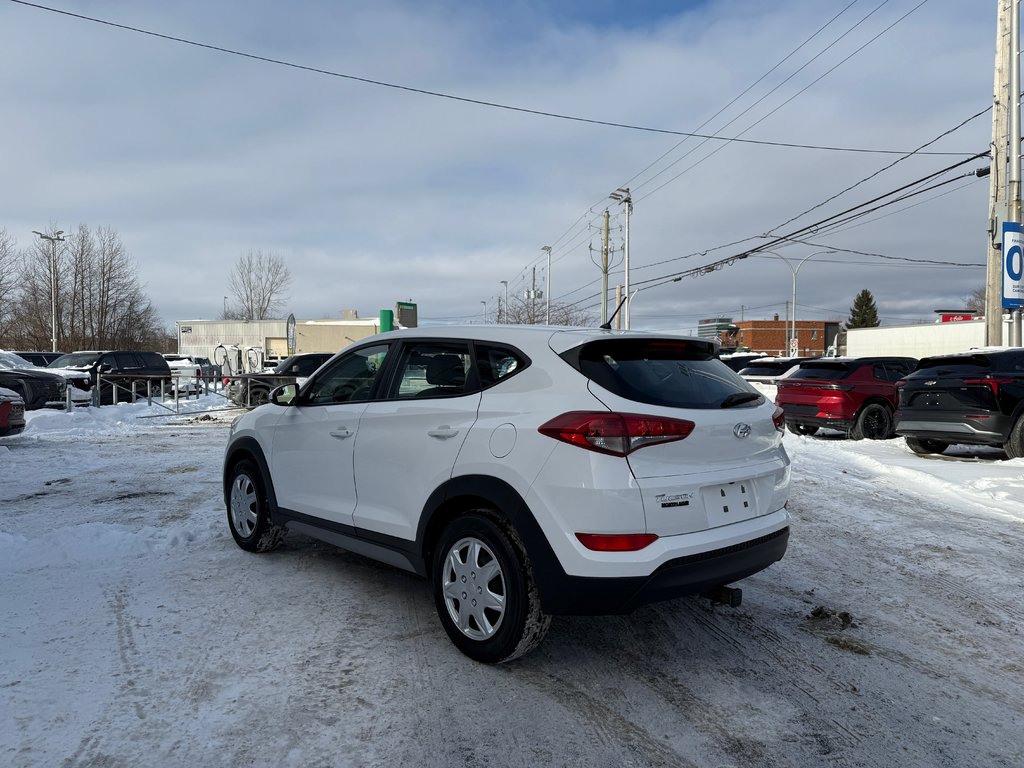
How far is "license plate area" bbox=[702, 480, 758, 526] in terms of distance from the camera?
329 cm

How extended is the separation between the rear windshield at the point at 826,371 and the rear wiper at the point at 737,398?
995cm

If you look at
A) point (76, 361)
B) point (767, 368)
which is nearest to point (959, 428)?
point (767, 368)

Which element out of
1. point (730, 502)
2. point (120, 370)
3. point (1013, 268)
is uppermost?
point (1013, 268)

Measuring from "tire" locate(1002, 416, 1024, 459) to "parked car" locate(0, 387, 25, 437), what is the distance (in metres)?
14.1

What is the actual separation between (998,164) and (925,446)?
25.0 ft

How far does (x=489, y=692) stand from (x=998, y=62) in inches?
682

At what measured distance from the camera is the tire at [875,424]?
12797 millimetres

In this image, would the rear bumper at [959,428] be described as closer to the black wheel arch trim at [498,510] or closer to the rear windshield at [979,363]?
the rear windshield at [979,363]

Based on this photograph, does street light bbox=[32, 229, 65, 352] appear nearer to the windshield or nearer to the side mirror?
the windshield

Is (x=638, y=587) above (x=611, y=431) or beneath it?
beneath

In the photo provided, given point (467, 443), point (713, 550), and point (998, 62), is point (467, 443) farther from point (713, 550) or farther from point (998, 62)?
point (998, 62)

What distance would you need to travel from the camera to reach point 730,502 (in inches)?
134

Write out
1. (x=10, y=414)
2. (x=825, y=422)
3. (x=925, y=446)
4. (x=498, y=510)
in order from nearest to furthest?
(x=498, y=510) < (x=10, y=414) < (x=925, y=446) < (x=825, y=422)

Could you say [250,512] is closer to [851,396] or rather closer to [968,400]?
[968,400]
